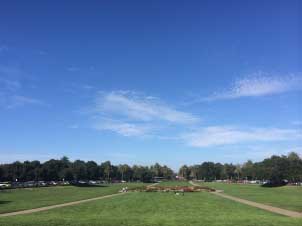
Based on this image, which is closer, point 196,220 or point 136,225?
point 136,225

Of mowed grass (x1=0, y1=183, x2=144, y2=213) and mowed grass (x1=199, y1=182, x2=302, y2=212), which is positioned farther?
mowed grass (x1=199, y1=182, x2=302, y2=212)

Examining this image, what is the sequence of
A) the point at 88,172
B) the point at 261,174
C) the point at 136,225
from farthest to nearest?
the point at 88,172 < the point at 261,174 < the point at 136,225

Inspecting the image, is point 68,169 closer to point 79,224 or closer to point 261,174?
point 261,174

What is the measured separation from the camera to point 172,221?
28.7m

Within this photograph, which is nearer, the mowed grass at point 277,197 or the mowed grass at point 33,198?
the mowed grass at point 33,198

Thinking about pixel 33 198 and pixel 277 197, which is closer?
pixel 33 198

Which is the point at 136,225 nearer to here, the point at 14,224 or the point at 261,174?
the point at 14,224

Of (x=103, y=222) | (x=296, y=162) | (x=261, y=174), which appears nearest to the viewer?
(x=103, y=222)

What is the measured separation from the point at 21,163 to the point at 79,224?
150m

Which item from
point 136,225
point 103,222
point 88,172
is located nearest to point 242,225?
point 136,225

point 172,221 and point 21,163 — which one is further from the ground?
point 21,163

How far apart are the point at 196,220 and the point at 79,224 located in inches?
286

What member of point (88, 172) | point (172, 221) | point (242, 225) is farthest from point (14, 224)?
point (88, 172)

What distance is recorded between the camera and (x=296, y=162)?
490 ft
